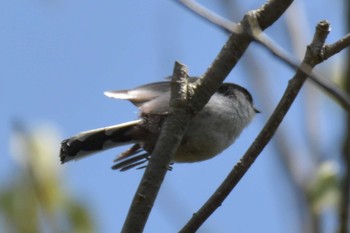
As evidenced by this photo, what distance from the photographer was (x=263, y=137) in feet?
9.05

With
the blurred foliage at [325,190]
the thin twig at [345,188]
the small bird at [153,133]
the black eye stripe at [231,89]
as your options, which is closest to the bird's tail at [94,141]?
the small bird at [153,133]

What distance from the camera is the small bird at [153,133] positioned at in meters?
3.71

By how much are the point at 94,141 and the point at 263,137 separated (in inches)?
48.8

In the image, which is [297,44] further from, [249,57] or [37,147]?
[37,147]

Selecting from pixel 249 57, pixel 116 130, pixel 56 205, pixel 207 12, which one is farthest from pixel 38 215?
pixel 249 57

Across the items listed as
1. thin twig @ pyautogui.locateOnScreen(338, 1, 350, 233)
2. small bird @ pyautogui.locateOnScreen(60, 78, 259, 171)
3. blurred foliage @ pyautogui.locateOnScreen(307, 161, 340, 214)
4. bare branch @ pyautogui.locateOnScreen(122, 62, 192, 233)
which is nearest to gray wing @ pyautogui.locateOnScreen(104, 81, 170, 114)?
small bird @ pyautogui.locateOnScreen(60, 78, 259, 171)

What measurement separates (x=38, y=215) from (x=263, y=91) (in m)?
2.80

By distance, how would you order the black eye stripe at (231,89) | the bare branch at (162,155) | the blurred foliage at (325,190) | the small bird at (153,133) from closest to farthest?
the bare branch at (162,155) → the blurred foliage at (325,190) → the small bird at (153,133) → the black eye stripe at (231,89)

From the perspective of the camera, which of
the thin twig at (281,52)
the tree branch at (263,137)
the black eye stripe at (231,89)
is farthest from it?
the black eye stripe at (231,89)

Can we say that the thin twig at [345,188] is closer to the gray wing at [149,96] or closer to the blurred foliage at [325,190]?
the blurred foliage at [325,190]

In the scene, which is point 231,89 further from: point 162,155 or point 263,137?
point 263,137

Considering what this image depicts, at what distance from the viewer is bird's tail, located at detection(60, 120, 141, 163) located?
3.56 meters

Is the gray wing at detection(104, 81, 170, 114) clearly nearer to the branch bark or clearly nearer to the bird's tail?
the bird's tail

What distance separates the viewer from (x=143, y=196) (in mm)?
2891
